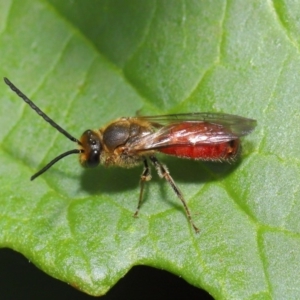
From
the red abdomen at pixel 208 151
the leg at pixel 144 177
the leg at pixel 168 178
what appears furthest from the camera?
the leg at pixel 144 177

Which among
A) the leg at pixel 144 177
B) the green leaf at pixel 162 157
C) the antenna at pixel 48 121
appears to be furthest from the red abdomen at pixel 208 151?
the antenna at pixel 48 121

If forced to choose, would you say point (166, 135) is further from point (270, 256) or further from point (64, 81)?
point (270, 256)

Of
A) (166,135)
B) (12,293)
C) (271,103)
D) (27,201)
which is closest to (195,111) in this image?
(166,135)

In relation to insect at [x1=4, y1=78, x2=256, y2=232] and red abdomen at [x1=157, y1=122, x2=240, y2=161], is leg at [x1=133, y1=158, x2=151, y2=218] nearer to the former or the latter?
insect at [x1=4, y1=78, x2=256, y2=232]

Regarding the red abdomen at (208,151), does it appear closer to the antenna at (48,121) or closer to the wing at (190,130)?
the wing at (190,130)

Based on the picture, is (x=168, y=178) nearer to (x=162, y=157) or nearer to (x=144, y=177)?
(x=144, y=177)

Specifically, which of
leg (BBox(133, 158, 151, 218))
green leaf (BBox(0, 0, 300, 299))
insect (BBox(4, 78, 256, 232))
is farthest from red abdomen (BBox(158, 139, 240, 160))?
leg (BBox(133, 158, 151, 218))
